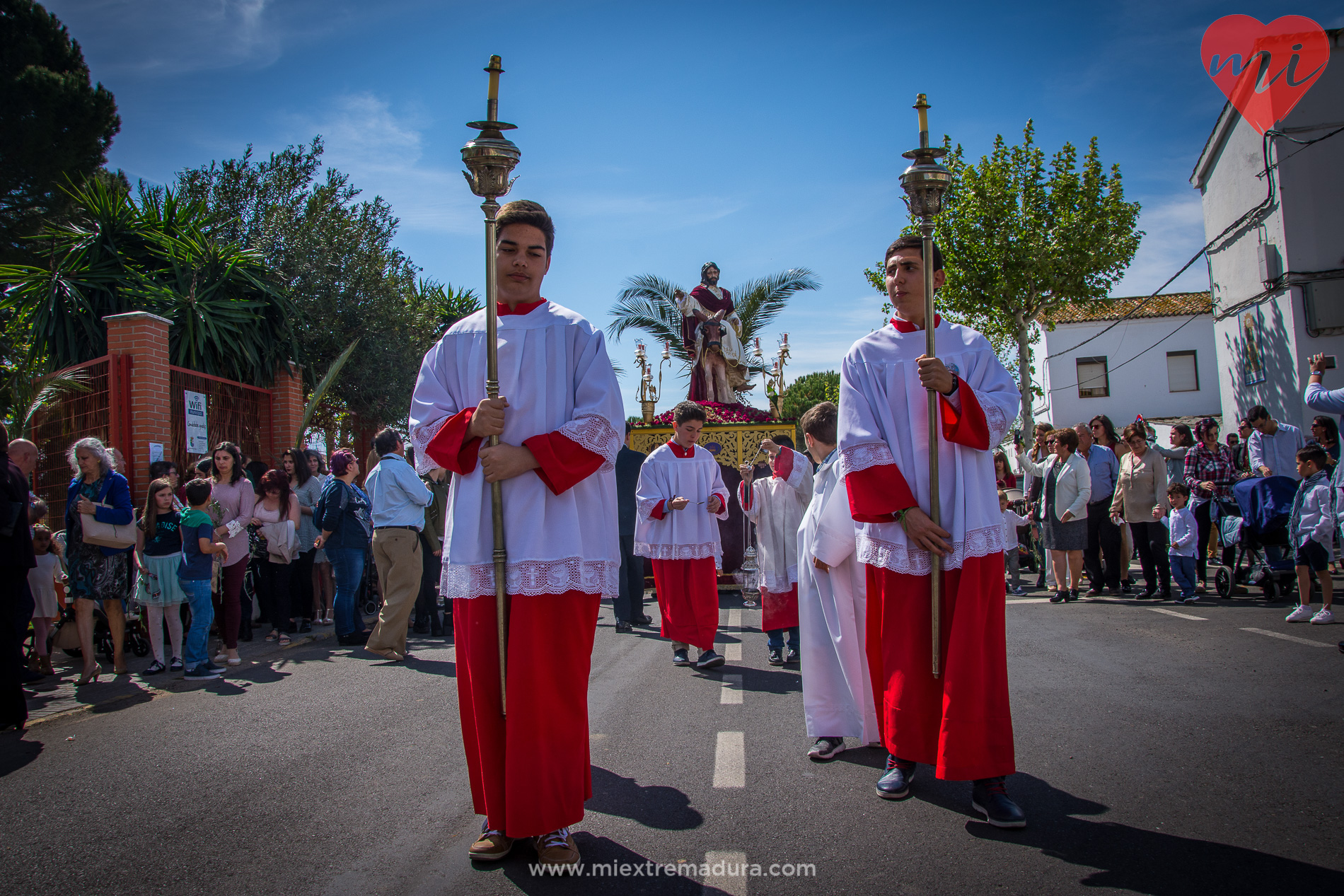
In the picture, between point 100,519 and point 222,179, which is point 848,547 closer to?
point 100,519

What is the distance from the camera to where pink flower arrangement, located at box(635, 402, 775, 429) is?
12.3 m

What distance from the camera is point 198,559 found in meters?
6.62

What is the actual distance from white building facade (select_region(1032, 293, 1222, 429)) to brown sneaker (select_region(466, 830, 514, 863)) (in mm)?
34939

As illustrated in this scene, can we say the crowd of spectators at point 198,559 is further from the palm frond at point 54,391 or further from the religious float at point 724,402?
the religious float at point 724,402

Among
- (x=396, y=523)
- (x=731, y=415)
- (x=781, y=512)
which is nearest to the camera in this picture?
(x=781, y=512)

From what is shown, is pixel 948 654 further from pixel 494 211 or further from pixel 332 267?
pixel 332 267

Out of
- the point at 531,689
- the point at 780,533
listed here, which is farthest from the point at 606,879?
the point at 780,533

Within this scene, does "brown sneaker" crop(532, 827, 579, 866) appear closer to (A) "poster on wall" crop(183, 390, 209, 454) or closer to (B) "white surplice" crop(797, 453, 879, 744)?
(B) "white surplice" crop(797, 453, 879, 744)

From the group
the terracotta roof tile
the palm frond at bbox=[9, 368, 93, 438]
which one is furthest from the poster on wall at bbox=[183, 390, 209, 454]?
the terracotta roof tile

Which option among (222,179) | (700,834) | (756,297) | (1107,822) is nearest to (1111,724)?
(1107,822)

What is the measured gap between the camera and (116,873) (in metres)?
2.92

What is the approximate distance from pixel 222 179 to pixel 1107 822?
20.5 meters

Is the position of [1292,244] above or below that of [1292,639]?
above

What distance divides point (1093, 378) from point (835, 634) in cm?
3541
